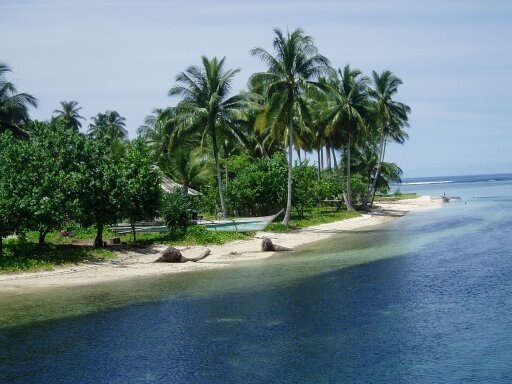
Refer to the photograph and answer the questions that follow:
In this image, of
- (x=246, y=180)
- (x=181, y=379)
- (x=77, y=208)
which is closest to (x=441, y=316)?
(x=181, y=379)

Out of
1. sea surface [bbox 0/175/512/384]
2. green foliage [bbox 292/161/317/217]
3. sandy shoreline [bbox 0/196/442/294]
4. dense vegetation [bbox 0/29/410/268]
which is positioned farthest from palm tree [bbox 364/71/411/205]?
sea surface [bbox 0/175/512/384]

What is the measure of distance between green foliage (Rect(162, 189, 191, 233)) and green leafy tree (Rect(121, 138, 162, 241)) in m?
1.39

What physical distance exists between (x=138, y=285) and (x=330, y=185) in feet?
120

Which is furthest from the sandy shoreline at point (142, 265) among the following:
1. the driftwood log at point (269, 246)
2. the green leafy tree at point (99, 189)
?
the green leafy tree at point (99, 189)

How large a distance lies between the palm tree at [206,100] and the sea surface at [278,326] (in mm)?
15714

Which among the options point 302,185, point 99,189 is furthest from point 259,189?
point 99,189

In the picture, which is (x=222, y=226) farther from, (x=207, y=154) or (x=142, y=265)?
(x=207, y=154)

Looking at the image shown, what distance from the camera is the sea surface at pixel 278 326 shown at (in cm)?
1422

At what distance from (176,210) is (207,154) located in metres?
21.0

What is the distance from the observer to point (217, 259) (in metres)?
30.9

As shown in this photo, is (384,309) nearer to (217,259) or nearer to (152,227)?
(217,259)

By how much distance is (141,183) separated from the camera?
32.5m

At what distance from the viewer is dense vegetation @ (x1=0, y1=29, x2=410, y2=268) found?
28500mm

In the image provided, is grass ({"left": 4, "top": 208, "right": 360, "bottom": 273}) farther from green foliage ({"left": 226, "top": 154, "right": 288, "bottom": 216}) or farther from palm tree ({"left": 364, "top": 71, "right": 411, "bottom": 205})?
palm tree ({"left": 364, "top": 71, "right": 411, "bottom": 205})
